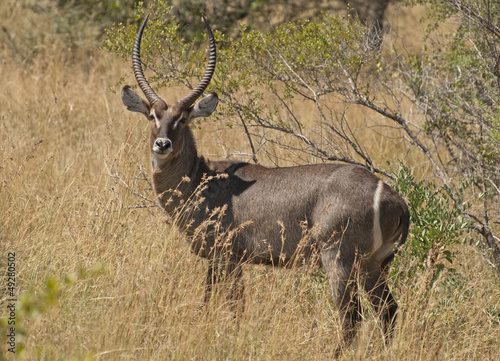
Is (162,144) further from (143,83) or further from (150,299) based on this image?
(150,299)

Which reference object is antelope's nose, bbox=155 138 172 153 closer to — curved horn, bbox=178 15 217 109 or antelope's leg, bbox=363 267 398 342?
curved horn, bbox=178 15 217 109

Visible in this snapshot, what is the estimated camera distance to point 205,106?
17.4 ft

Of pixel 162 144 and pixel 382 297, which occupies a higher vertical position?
pixel 162 144

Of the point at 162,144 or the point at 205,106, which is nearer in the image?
the point at 162,144

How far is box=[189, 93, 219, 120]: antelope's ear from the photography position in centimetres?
525

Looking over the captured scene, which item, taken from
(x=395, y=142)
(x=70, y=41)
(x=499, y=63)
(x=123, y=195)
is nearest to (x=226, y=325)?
(x=123, y=195)

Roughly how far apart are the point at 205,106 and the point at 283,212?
1271 mm

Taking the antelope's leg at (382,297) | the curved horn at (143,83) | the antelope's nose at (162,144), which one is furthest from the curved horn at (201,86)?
the antelope's leg at (382,297)

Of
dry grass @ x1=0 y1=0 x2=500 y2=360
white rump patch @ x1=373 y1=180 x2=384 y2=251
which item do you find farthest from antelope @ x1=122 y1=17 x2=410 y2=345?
dry grass @ x1=0 y1=0 x2=500 y2=360

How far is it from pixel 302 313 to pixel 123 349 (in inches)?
66.5

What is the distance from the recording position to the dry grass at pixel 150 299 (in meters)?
3.63

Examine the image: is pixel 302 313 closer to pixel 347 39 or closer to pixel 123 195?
pixel 123 195

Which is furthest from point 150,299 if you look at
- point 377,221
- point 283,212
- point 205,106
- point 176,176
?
point 205,106

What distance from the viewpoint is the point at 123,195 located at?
19.5 ft
